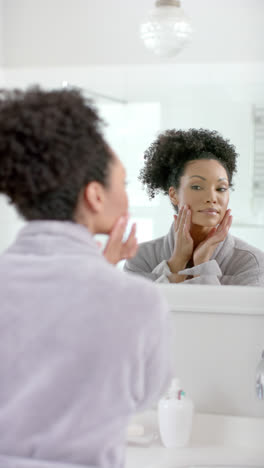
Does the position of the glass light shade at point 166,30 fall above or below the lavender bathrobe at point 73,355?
above

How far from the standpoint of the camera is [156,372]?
30.1 inches

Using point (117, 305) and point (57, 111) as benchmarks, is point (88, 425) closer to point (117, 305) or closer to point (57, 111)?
point (117, 305)

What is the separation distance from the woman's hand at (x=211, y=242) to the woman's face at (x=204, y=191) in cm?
1

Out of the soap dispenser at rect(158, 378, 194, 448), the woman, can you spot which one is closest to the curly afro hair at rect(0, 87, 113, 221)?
the woman

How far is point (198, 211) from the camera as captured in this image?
1.56 m

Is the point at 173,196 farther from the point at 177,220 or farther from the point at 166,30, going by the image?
the point at 166,30

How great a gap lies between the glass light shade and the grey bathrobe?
47 centimetres

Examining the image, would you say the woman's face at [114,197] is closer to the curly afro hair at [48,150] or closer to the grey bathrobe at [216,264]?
the curly afro hair at [48,150]

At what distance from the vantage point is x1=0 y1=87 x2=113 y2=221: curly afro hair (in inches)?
29.8

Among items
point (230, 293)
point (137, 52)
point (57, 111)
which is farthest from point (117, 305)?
point (137, 52)

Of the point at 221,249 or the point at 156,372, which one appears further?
the point at 221,249

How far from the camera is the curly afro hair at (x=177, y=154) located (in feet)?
5.05

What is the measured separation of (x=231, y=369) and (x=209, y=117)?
0.64m

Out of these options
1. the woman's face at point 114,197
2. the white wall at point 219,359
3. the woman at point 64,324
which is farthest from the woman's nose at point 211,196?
the woman at point 64,324
